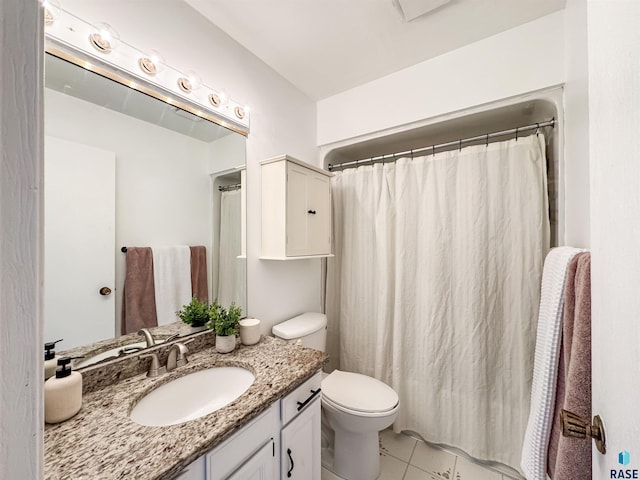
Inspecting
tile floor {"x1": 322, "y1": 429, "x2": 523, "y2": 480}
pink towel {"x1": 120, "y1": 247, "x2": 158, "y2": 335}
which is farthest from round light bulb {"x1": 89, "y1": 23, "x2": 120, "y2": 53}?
tile floor {"x1": 322, "y1": 429, "x2": 523, "y2": 480}

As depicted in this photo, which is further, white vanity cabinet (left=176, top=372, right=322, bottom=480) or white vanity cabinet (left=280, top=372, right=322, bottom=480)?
white vanity cabinet (left=280, top=372, right=322, bottom=480)

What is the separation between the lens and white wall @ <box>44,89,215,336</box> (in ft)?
3.03

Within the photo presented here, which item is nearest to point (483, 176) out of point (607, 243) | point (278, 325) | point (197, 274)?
point (607, 243)

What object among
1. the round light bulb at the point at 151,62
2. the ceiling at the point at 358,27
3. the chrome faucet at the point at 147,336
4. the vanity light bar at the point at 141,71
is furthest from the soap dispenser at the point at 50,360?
the ceiling at the point at 358,27

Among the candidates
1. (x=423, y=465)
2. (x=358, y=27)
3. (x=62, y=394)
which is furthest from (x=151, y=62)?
(x=423, y=465)

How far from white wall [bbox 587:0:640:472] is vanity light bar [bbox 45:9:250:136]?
1.37 m

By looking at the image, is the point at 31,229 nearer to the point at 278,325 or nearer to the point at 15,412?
the point at 15,412

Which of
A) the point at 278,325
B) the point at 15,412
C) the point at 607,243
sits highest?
the point at 607,243

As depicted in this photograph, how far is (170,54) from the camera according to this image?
46.0 inches

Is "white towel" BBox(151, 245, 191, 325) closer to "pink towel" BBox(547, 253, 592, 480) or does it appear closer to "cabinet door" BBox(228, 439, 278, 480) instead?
"cabinet door" BBox(228, 439, 278, 480)

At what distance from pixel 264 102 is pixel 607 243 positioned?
168 centimetres

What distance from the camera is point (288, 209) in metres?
1.53

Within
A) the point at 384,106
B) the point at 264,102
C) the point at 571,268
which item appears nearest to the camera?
the point at 571,268

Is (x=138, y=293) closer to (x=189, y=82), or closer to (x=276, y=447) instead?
(x=276, y=447)
